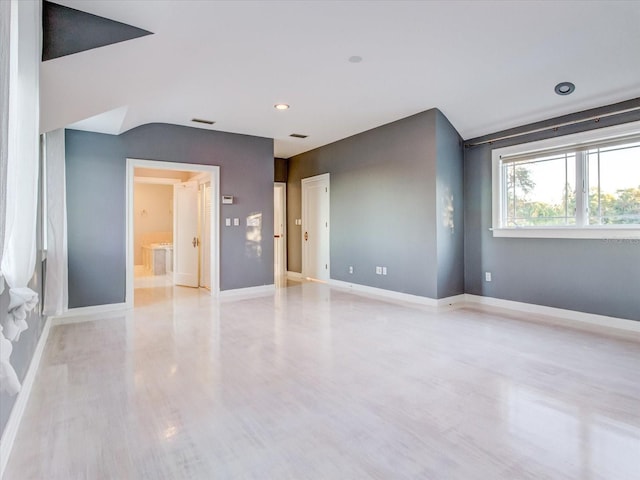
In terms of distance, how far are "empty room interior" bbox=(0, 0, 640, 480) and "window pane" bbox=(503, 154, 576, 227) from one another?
0.09ft

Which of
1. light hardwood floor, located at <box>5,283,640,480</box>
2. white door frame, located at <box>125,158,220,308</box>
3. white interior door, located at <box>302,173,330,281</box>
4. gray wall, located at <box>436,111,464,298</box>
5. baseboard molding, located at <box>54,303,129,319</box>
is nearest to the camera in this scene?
light hardwood floor, located at <box>5,283,640,480</box>

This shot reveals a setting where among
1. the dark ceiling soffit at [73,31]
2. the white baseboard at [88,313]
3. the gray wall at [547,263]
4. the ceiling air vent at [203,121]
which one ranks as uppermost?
the ceiling air vent at [203,121]

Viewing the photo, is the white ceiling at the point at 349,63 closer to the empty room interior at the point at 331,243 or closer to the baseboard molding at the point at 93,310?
the empty room interior at the point at 331,243

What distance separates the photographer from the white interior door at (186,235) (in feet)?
22.1

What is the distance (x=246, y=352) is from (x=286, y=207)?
5.18 m

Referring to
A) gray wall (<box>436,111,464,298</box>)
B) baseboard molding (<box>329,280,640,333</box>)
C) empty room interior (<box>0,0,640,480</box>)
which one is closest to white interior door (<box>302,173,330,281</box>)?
empty room interior (<box>0,0,640,480</box>)

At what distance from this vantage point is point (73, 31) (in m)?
2.47

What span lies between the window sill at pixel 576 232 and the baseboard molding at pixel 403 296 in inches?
41.9

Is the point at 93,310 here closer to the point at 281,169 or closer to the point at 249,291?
the point at 249,291

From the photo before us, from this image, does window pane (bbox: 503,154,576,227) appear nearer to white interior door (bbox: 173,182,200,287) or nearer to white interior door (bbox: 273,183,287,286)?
white interior door (bbox: 273,183,287,286)

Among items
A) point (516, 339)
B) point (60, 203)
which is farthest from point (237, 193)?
point (516, 339)

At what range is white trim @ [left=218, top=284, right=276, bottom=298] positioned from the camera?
5.85 meters

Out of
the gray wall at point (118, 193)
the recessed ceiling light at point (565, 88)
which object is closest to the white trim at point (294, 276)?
the gray wall at point (118, 193)

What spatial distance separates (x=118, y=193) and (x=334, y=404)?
425cm
